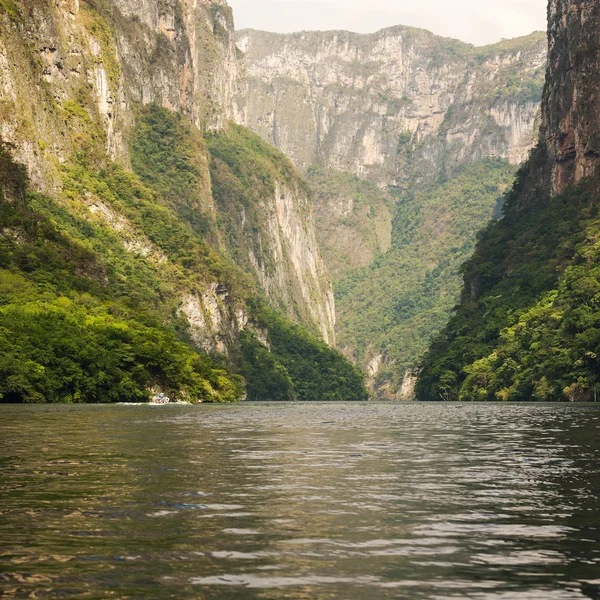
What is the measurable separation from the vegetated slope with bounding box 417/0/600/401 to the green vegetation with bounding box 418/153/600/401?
19 cm

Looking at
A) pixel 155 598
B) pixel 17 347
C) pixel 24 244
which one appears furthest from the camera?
pixel 24 244

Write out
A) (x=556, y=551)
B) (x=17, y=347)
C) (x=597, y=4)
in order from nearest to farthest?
(x=556, y=551), (x=17, y=347), (x=597, y=4)

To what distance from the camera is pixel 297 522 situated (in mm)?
22094

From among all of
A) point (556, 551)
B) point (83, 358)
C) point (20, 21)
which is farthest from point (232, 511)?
point (20, 21)

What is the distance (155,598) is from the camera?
592 inches

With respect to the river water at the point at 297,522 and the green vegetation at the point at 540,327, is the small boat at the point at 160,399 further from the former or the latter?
the river water at the point at 297,522

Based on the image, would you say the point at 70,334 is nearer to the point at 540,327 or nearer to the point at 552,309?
the point at 540,327

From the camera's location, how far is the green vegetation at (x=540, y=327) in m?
130

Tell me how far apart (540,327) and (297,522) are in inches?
5252

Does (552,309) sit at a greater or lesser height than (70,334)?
greater

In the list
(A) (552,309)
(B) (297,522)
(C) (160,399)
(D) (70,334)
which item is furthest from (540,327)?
(B) (297,522)

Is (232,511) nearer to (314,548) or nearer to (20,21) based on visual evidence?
(314,548)

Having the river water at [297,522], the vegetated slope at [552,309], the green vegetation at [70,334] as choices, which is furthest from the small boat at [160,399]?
the river water at [297,522]

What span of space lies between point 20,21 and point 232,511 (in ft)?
633
